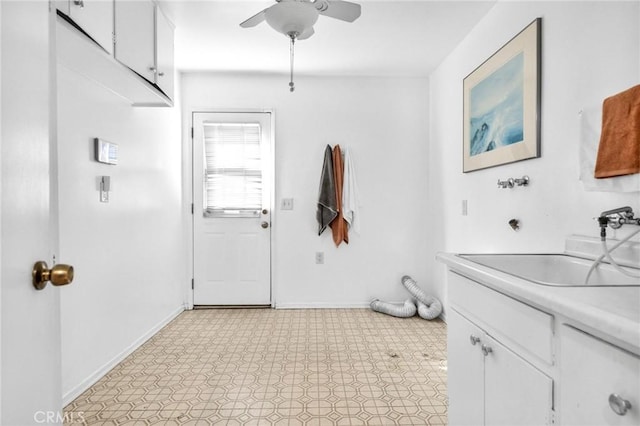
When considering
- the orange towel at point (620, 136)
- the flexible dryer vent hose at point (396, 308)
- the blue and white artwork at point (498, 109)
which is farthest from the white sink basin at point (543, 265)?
the flexible dryer vent hose at point (396, 308)

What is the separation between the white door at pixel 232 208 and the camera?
348cm

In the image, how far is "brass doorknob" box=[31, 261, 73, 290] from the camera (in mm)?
619

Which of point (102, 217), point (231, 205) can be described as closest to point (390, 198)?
point (231, 205)

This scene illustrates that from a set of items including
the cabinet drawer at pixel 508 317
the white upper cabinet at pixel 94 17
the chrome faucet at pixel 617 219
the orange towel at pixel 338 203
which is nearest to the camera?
→ the cabinet drawer at pixel 508 317

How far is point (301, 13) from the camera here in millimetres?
1696

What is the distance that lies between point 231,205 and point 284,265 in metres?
0.83

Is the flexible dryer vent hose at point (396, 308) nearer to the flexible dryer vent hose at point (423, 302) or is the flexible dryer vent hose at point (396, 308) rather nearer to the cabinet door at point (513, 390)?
the flexible dryer vent hose at point (423, 302)

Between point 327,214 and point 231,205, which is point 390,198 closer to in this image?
point 327,214

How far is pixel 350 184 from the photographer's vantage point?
11.2 ft

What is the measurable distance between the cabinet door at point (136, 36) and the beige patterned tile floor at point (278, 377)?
181cm

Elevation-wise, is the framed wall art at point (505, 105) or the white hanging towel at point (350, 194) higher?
the framed wall art at point (505, 105)

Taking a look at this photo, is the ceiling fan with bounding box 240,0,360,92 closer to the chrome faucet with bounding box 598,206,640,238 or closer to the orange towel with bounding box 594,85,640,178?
the orange towel with bounding box 594,85,640,178

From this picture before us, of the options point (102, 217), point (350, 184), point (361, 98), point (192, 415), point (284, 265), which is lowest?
point (192, 415)

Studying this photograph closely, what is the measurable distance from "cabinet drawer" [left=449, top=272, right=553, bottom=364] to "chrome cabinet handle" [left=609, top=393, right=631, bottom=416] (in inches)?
6.9
